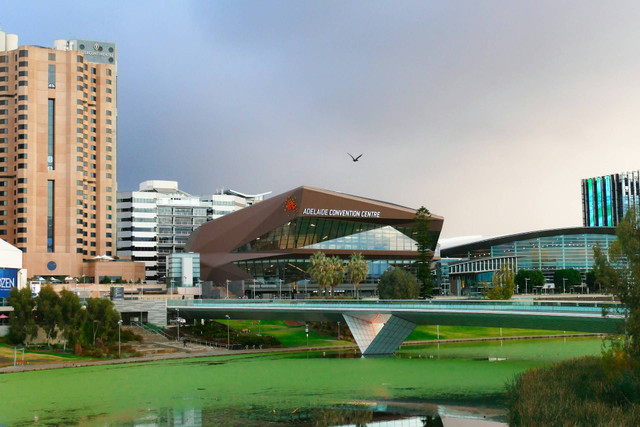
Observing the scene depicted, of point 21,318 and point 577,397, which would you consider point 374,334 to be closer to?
point 21,318

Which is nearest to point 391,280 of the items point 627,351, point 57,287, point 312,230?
point 312,230

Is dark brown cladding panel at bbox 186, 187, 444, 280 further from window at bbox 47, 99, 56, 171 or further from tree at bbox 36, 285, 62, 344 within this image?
tree at bbox 36, 285, 62, 344

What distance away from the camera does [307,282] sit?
179m

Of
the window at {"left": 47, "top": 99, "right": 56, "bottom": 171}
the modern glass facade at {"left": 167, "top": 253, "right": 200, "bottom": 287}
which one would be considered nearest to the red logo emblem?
the modern glass facade at {"left": 167, "top": 253, "right": 200, "bottom": 287}

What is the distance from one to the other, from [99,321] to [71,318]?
482cm

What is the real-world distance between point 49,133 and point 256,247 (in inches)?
2245

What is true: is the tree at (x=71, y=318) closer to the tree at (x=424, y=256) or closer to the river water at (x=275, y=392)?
the river water at (x=275, y=392)

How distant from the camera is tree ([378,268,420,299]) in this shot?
5527 inches

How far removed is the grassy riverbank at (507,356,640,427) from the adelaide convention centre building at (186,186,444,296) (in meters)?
110

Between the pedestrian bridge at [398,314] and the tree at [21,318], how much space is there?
23.6 meters

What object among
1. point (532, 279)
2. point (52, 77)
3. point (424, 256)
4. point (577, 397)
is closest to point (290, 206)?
point (424, 256)

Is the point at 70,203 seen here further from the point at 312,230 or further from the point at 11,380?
the point at 11,380

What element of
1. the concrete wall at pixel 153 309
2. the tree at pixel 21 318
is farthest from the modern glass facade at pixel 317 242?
the tree at pixel 21 318

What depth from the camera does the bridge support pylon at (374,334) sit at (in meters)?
105
